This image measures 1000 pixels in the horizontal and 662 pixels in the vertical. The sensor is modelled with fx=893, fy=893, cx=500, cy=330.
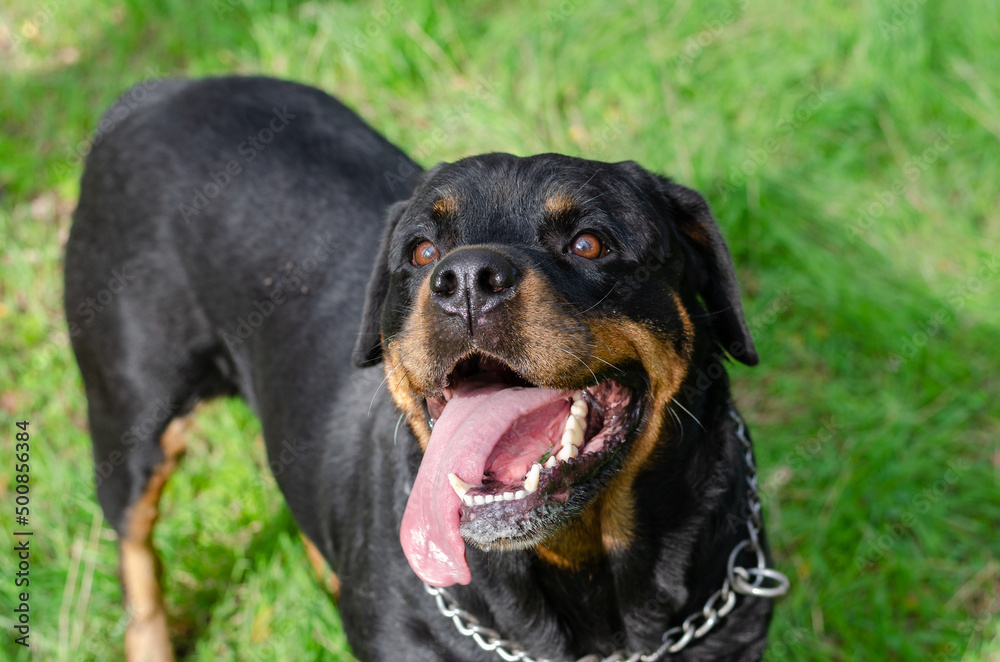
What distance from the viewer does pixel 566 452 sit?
2.10 meters

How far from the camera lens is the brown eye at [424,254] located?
7.84 ft

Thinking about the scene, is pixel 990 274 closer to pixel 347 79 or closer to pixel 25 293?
pixel 347 79

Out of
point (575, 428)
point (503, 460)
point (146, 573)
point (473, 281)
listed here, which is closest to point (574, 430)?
point (575, 428)

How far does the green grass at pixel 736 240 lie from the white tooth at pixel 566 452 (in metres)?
1.61

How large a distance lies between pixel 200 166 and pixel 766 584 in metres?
2.36

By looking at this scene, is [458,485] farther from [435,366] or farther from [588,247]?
[588,247]

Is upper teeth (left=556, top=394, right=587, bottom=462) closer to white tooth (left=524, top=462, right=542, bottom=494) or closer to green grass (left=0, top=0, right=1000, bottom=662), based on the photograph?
white tooth (left=524, top=462, right=542, bottom=494)

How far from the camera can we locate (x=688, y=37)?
522 cm

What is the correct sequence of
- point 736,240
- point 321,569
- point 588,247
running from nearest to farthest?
point 588,247
point 321,569
point 736,240

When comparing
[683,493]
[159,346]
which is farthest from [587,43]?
[683,493]

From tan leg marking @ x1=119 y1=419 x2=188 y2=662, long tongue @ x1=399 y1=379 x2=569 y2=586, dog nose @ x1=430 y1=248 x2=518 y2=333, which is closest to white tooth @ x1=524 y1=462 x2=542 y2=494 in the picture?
long tongue @ x1=399 y1=379 x2=569 y2=586
